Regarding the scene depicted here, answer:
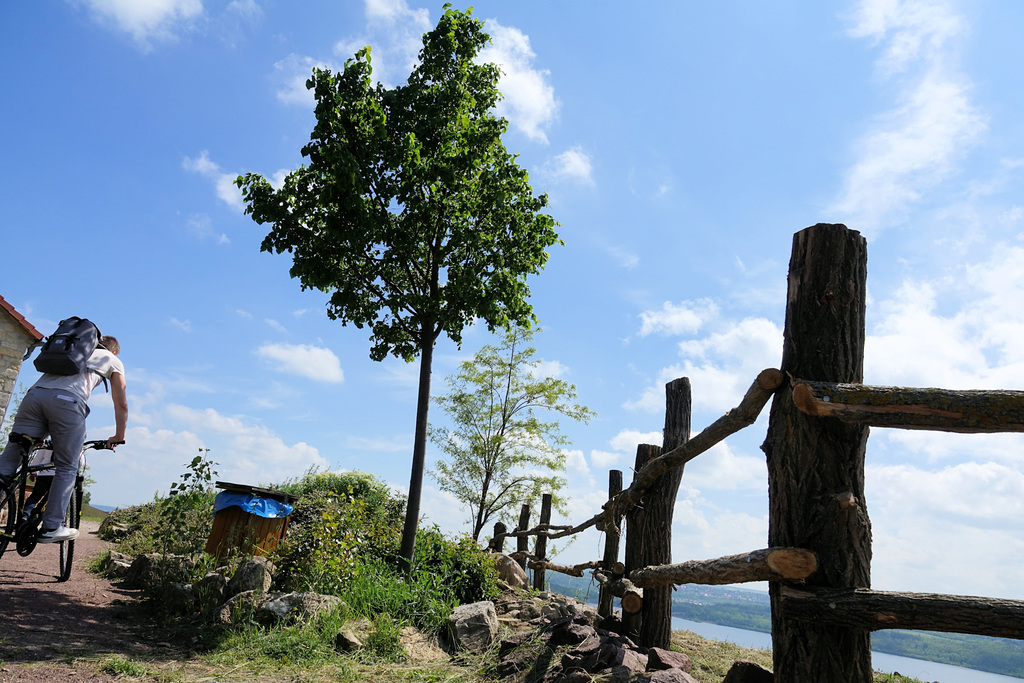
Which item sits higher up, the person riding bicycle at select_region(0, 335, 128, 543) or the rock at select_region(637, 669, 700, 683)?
the person riding bicycle at select_region(0, 335, 128, 543)

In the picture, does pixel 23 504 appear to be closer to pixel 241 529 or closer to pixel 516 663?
pixel 241 529

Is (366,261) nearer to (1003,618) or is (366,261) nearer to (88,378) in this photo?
(88,378)

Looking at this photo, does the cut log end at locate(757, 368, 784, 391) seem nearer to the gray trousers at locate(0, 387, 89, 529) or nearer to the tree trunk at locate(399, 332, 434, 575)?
the gray trousers at locate(0, 387, 89, 529)

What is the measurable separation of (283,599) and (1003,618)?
6177mm

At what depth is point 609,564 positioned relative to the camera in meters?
6.70

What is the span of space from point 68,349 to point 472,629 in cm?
473

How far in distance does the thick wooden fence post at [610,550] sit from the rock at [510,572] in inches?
84.0

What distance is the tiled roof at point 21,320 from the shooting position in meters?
14.9

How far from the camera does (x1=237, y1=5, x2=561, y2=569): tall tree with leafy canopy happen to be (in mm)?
9703

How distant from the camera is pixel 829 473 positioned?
108 inches

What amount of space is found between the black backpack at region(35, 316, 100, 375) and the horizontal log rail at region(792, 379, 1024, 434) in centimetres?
634

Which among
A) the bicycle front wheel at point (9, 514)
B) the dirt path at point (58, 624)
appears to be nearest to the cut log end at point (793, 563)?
the dirt path at point (58, 624)

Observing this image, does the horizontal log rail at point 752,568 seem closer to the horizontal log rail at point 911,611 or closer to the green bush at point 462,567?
the horizontal log rail at point 911,611

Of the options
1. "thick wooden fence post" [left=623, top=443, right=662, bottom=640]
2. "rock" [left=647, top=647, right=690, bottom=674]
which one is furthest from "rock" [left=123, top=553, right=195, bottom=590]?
"rock" [left=647, top=647, right=690, bottom=674]
